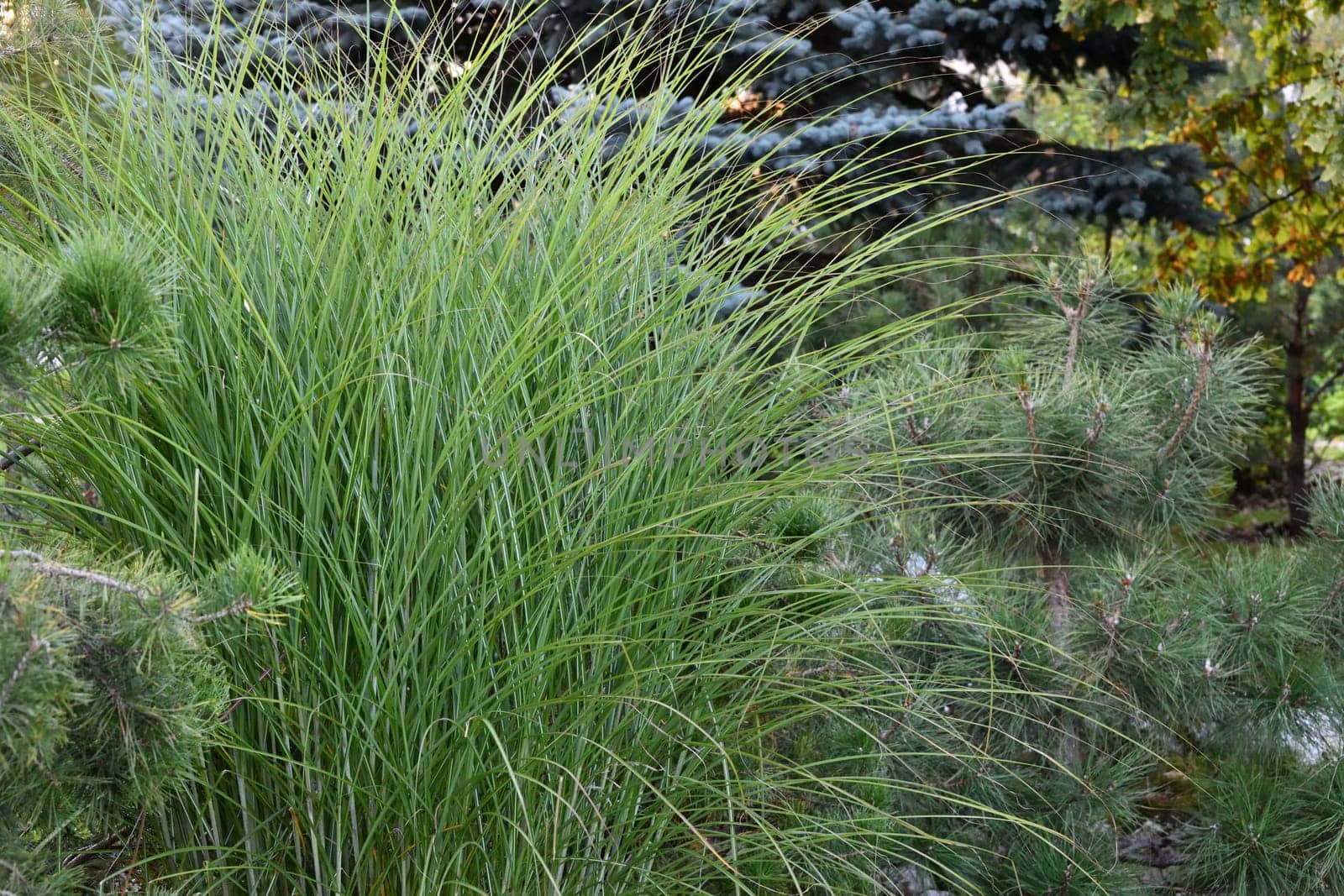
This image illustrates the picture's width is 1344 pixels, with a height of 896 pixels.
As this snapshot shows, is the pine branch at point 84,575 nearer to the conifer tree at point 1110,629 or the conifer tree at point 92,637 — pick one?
the conifer tree at point 92,637

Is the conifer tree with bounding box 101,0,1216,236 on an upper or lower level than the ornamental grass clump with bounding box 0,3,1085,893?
lower

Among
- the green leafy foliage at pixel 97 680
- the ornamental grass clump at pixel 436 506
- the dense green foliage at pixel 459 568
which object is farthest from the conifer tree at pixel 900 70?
the green leafy foliage at pixel 97 680

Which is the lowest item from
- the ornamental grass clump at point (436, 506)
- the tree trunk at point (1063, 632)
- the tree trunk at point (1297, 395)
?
the tree trunk at point (1297, 395)

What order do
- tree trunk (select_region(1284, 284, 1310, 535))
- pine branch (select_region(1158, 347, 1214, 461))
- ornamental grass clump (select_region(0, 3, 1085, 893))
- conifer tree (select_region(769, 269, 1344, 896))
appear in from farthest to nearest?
1. tree trunk (select_region(1284, 284, 1310, 535))
2. pine branch (select_region(1158, 347, 1214, 461))
3. conifer tree (select_region(769, 269, 1344, 896))
4. ornamental grass clump (select_region(0, 3, 1085, 893))

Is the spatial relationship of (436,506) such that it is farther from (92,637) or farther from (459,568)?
(92,637)

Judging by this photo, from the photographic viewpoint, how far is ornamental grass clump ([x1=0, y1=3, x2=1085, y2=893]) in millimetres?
1434

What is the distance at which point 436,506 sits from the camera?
1.62m

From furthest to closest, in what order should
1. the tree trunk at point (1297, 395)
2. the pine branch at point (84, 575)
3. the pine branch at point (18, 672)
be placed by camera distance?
the tree trunk at point (1297, 395) < the pine branch at point (84, 575) < the pine branch at point (18, 672)

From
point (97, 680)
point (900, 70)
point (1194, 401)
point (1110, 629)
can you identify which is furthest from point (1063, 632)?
point (900, 70)

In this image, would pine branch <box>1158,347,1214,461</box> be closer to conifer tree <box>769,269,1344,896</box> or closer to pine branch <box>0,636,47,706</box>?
conifer tree <box>769,269,1344,896</box>

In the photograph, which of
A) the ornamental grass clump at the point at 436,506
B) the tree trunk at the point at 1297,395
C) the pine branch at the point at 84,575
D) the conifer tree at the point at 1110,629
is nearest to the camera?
the pine branch at the point at 84,575

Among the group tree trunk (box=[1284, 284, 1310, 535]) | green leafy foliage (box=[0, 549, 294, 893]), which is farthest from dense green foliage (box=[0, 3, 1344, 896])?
tree trunk (box=[1284, 284, 1310, 535])

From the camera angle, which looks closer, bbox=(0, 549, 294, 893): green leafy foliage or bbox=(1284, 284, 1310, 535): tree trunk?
bbox=(0, 549, 294, 893): green leafy foliage

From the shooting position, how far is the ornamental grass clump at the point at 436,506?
1434mm
